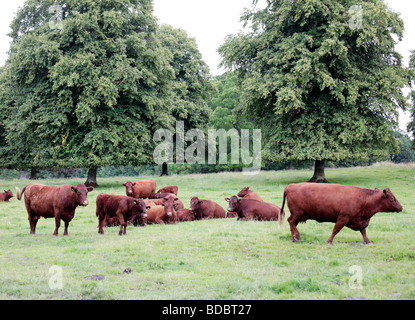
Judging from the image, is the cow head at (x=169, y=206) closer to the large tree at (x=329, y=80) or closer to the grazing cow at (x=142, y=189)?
the grazing cow at (x=142, y=189)

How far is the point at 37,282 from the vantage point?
671 centimetres

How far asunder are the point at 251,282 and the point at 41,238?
7163 millimetres

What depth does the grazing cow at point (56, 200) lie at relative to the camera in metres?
11.1

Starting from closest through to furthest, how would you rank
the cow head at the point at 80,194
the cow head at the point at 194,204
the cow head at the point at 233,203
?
the cow head at the point at 80,194 → the cow head at the point at 233,203 → the cow head at the point at 194,204

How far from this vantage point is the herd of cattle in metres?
9.18

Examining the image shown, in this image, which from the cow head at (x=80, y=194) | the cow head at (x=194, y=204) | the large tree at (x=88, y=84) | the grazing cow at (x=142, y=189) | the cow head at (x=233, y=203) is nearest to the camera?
the cow head at (x=80, y=194)

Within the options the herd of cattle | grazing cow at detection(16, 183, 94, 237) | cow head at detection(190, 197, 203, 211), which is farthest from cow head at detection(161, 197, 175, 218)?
grazing cow at detection(16, 183, 94, 237)

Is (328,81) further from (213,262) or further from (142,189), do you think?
(213,262)

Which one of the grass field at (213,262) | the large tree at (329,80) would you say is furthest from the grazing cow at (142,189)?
the large tree at (329,80)

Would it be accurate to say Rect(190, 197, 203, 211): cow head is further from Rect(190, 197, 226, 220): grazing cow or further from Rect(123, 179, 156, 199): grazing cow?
Rect(123, 179, 156, 199): grazing cow

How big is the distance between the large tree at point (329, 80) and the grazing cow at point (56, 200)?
16516 millimetres

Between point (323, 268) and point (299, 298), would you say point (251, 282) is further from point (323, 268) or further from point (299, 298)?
point (323, 268)

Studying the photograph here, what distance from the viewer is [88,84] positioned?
1086 inches
